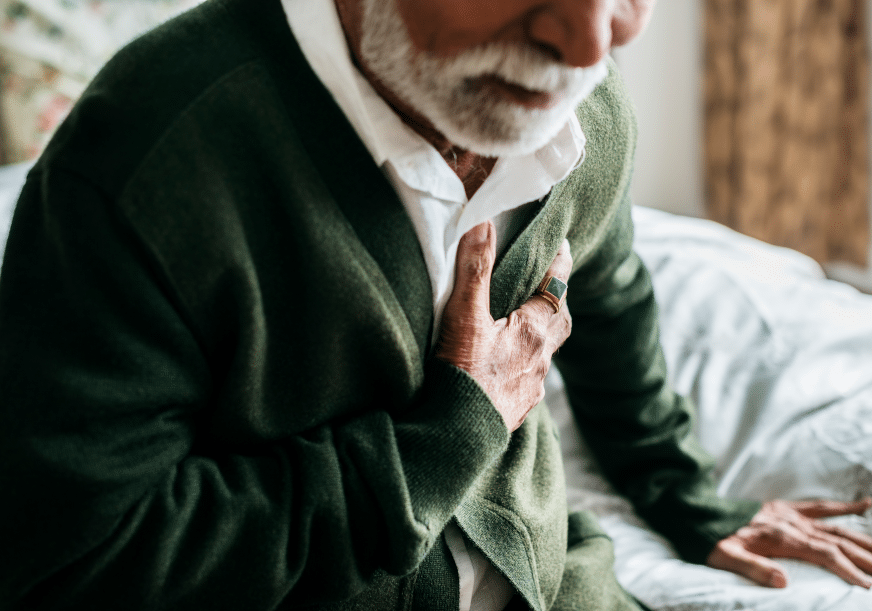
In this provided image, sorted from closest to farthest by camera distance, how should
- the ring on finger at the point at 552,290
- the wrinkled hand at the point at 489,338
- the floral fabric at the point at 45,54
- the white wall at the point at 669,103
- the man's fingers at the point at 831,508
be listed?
the wrinkled hand at the point at 489,338 → the ring on finger at the point at 552,290 → the man's fingers at the point at 831,508 → the floral fabric at the point at 45,54 → the white wall at the point at 669,103

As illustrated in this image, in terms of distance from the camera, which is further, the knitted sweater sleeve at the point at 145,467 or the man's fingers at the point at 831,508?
the man's fingers at the point at 831,508

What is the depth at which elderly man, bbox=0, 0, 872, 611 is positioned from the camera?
1.75 ft

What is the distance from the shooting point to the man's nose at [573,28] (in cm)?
56

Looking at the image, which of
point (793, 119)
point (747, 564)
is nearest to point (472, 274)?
point (747, 564)

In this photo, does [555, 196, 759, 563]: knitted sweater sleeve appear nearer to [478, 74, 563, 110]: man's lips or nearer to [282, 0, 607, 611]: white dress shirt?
[282, 0, 607, 611]: white dress shirt

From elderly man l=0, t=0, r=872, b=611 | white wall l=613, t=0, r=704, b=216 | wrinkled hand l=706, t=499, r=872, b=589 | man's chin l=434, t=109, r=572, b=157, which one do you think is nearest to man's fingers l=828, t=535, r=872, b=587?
wrinkled hand l=706, t=499, r=872, b=589

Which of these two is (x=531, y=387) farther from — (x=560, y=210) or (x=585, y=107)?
(x=585, y=107)

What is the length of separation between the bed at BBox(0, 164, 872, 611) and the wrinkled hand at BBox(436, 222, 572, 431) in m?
0.49

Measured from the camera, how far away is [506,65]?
0.58 m

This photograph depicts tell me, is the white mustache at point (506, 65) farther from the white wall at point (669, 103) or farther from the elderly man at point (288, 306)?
the white wall at point (669, 103)

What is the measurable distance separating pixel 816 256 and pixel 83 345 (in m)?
3.33

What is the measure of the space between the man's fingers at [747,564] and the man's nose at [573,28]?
0.81 m

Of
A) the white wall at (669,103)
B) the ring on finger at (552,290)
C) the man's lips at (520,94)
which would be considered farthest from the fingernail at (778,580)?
the white wall at (669,103)

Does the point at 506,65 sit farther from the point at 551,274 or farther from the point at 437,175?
the point at 551,274
